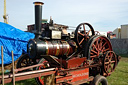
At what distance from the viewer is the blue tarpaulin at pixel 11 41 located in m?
8.29

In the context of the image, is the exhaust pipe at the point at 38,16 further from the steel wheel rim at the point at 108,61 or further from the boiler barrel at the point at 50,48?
the steel wheel rim at the point at 108,61

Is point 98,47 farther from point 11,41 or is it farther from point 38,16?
point 11,41

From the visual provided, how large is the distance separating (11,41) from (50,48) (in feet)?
15.2

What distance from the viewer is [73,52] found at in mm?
5461

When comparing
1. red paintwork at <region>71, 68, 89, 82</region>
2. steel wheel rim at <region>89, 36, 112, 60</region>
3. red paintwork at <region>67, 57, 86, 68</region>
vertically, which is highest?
steel wheel rim at <region>89, 36, 112, 60</region>

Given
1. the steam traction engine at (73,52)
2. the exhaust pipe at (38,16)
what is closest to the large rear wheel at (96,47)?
the steam traction engine at (73,52)

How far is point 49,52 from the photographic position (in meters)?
4.85

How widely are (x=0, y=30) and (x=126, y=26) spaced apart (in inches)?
706

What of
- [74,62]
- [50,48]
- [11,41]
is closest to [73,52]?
[50,48]

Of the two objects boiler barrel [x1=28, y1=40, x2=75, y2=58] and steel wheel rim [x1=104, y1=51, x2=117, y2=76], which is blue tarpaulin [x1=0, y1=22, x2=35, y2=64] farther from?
steel wheel rim [x1=104, y1=51, x2=117, y2=76]

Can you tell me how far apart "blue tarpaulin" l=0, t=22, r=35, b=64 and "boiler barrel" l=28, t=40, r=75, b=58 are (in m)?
4.00

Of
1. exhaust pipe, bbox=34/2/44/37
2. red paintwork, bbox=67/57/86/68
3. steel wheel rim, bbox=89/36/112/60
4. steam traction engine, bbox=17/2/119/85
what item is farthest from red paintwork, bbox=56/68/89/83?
exhaust pipe, bbox=34/2/44/37

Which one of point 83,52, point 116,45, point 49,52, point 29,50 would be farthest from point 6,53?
point 116,45

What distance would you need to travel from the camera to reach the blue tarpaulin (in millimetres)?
8291
